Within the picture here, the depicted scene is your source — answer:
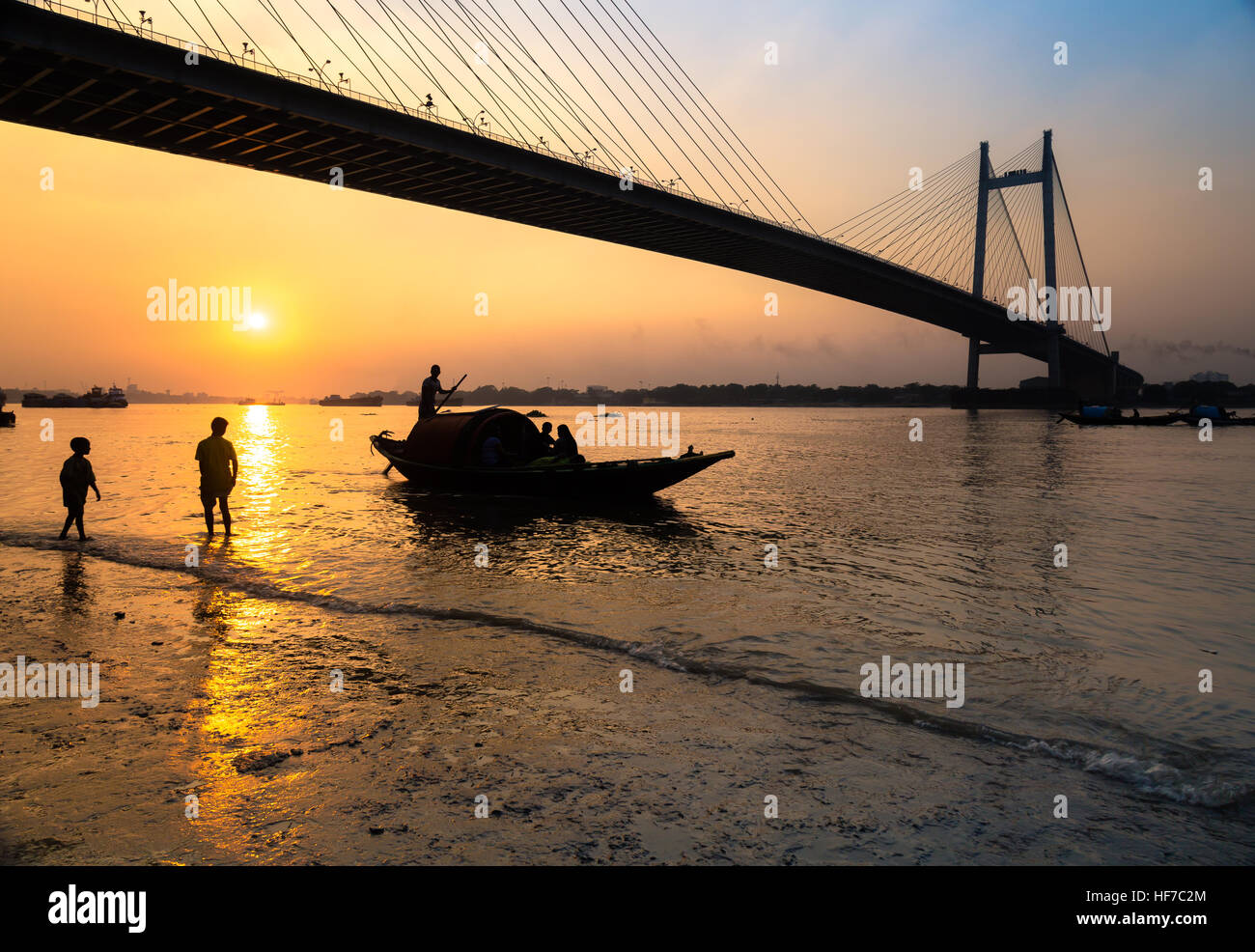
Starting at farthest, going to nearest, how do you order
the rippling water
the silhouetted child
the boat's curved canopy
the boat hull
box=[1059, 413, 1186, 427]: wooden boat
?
box=[1059, 413, 1186, 427]: wooden boat
the boat's curved canopy
the boat hull
the silhouetted child
the rippling water

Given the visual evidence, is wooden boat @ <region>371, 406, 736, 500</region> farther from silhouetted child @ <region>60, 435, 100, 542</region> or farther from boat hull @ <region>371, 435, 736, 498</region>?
silhouetted child @ <region>60, 435, 100, 542</region>

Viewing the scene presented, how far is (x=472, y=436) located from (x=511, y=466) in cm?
155

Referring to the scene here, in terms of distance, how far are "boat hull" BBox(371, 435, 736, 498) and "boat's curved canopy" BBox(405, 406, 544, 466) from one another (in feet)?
1.91

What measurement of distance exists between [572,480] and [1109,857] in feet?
40.3

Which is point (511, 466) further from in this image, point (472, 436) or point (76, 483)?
point (76, 483)

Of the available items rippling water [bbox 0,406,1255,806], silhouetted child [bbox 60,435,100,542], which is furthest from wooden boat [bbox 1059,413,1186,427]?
silhouetted child [bbox 60,435,100,542]

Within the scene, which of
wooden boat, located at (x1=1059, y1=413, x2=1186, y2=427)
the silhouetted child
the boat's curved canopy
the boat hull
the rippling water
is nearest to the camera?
the rippling water

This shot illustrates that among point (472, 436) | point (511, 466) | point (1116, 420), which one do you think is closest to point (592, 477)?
point (511, 466)

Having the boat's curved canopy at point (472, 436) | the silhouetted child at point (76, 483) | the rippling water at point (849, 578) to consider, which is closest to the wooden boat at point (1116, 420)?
the rippling water at point (849, 578)

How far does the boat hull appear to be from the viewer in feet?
48.5

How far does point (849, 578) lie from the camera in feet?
30.4

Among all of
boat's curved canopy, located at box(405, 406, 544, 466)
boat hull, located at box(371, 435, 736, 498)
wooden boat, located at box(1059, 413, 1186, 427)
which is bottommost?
boat hull, located at box(371, 435, 736, 498)

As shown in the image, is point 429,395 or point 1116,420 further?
point 1116,420
